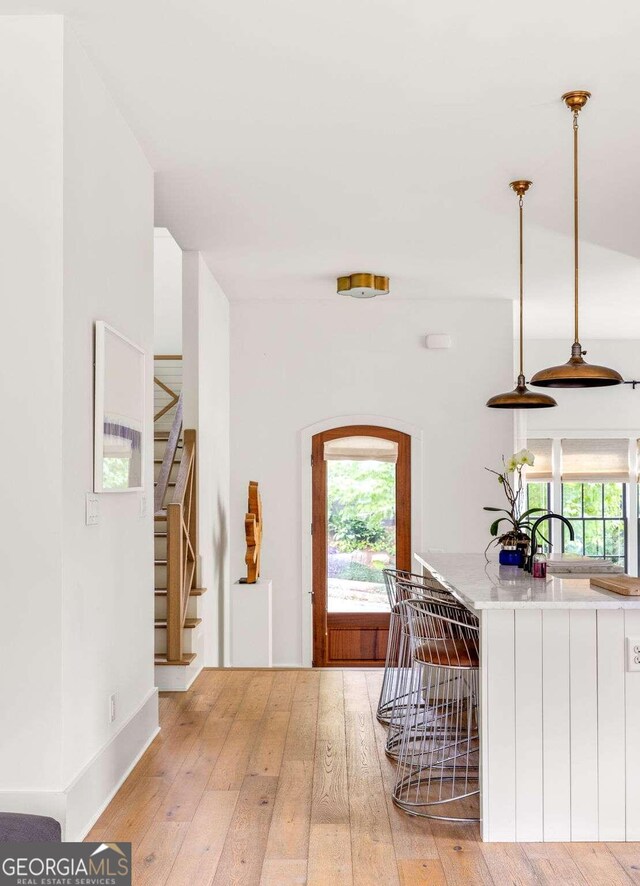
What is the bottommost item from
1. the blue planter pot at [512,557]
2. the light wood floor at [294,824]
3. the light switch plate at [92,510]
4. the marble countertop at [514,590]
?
the light wood floor at [294,824]

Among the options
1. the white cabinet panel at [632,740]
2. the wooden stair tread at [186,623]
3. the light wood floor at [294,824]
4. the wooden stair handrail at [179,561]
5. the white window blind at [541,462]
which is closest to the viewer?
the light wood floor at [294,824]

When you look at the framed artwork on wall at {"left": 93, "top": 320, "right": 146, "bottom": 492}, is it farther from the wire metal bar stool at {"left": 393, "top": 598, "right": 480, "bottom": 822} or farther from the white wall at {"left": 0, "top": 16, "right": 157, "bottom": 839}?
the wire metal bar stool at {"left": 393, "top": 598, "right": 480, "bottom": 822}

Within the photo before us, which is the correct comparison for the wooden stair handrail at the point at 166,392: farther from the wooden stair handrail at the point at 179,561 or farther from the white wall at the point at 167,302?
the wooden stair handrail at the point at 179,561

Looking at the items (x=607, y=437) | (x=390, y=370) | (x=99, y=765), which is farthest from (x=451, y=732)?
(x=607, y=437)

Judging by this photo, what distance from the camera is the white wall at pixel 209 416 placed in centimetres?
598

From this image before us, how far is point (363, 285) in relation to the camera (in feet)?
22.0

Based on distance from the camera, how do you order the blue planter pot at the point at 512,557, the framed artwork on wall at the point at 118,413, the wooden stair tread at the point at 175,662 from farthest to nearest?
1. the wooden stair tread at the point at 175,662
2. the blue planter pot at the point at 512,557
3. the framed artwork on wall at the point at 118,413

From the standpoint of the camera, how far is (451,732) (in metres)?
4.48

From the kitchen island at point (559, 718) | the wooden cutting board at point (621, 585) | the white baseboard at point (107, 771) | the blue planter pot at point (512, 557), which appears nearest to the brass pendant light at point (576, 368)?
the wooden cutting board at point (621, 585)

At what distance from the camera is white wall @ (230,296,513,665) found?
7543mm

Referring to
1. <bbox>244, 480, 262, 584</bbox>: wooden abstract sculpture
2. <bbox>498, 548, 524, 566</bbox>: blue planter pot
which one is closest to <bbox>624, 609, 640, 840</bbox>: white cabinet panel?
<bbox>498, 548, 524, 566</bbox>: blue planter pot

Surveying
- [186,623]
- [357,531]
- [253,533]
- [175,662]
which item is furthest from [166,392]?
[175,662]

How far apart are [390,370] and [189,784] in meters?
4.60

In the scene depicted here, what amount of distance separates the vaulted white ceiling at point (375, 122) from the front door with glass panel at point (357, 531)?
181 centimetres
